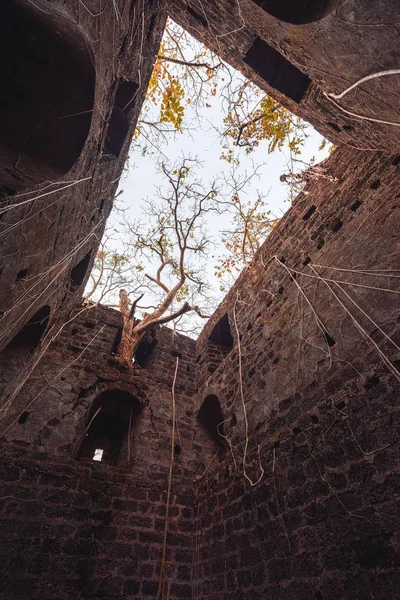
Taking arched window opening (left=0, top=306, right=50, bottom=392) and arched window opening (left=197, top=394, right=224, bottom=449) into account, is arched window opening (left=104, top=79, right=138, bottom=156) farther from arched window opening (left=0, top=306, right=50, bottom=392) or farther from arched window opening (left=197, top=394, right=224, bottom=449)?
arched window opening (left=197, top=394, right=224, bottom=449)

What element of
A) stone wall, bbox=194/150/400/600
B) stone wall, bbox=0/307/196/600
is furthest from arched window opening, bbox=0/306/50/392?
stone wall, bbox=194/150/400/600

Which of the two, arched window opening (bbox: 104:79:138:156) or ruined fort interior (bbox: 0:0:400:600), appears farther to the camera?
arched window opening (bbox: 104:79:138:156)

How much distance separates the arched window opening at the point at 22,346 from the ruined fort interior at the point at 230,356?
0.08ft

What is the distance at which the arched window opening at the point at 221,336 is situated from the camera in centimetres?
622

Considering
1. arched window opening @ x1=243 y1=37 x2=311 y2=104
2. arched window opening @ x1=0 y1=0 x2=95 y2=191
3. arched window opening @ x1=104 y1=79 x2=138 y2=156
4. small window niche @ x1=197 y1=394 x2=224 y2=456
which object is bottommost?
small window niche @ x1=197 y1=394 x2=224 y2=456

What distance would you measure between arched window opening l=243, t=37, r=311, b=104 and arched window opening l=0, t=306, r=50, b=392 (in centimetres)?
415

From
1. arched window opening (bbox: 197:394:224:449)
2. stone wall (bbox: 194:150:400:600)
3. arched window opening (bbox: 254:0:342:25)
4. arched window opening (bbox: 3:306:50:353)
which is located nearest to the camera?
stone wall (bbox: 194:150:400:600)

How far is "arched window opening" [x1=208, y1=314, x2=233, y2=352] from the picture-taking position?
20.4 ft

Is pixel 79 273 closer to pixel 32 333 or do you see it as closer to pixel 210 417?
pixel 32 333

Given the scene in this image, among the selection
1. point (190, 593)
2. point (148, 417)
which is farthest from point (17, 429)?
point (190, 593)

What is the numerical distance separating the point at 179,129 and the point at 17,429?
5.33 meters

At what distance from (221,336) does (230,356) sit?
4.88 ft

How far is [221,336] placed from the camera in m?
6.42

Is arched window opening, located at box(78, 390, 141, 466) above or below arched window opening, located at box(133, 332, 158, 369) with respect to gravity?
below
